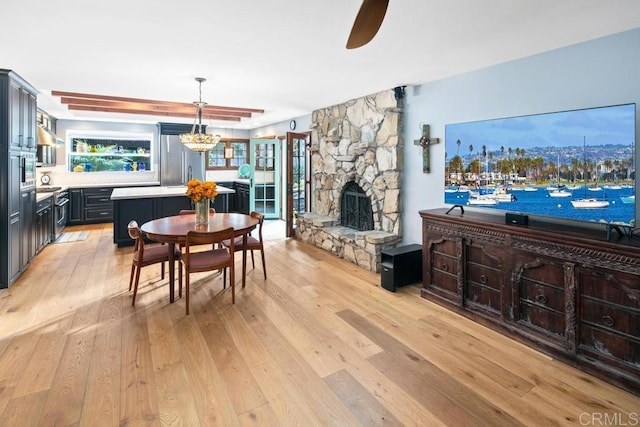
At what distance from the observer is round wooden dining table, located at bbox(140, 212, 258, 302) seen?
131 inches

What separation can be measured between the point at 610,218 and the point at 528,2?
157 centimetres

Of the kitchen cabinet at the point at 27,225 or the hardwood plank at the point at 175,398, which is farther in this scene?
the kitchen cabinet at the point at 27,225

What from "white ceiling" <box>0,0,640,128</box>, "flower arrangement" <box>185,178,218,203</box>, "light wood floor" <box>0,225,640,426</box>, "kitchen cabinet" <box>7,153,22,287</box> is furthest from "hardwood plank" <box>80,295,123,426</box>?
"white ceiling" <box>0,0,640,128</box>

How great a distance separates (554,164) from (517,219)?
0.51m

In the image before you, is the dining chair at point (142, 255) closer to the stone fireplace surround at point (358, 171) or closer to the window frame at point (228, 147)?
the stone fireplace surround at point (358, 171)

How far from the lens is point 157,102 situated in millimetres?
5844

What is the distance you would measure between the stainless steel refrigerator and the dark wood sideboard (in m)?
6.31

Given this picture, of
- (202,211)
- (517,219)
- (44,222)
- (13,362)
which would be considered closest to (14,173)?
(44,222)

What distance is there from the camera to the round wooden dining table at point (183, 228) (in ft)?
10.9

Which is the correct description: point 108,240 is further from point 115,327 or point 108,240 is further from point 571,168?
point 571,168

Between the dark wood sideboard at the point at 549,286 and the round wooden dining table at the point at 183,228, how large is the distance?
1.98m

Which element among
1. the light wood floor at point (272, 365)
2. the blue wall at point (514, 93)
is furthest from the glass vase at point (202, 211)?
the blue wall at point (514, 93)

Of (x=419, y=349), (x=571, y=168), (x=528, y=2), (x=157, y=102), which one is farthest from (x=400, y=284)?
(x=157, y=102)

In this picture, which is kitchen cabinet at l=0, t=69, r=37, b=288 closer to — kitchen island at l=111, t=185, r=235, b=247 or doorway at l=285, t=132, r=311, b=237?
kitchen island at l=111, t=185, r=235, b=247
